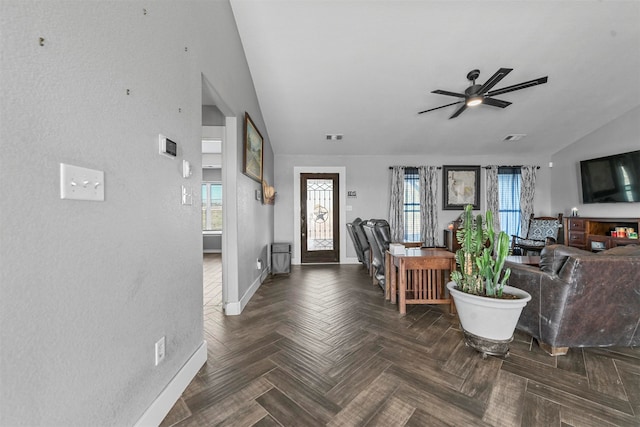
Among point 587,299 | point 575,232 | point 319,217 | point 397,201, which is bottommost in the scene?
point 587,299

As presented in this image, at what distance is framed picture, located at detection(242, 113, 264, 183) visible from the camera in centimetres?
286

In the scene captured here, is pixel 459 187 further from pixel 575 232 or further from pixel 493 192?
pixel 575 232

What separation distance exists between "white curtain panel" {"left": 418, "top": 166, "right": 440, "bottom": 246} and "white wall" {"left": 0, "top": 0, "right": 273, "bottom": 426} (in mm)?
5129

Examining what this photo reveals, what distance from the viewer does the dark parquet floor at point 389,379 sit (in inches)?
52.3

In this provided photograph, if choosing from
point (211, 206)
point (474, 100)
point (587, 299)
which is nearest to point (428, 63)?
point (474, 100)

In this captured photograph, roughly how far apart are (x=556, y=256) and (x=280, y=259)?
357 centimetres

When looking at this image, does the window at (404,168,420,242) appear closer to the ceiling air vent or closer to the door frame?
the door frame

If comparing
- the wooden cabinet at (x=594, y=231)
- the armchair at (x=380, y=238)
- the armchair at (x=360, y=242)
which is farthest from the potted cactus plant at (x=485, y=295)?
the wooden cabinet at (x=594, y=231)

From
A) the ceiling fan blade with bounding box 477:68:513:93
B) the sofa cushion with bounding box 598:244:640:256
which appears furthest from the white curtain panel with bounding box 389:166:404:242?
the sofa cushion with bounding box 598:244:640:256

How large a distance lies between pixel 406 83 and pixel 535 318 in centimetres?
318

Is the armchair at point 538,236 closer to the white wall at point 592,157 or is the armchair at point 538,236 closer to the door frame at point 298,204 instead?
the white wall at point 592,157

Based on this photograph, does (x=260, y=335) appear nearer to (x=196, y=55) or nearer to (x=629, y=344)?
(x=196, y=55)

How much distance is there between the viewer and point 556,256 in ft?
6.17

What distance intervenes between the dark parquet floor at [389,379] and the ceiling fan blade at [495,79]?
2.52 metres
